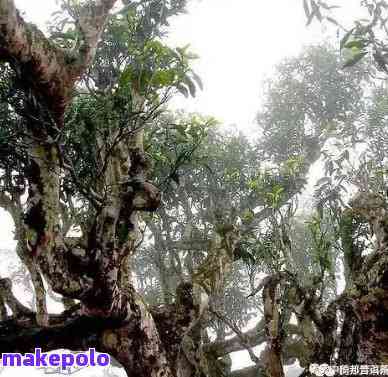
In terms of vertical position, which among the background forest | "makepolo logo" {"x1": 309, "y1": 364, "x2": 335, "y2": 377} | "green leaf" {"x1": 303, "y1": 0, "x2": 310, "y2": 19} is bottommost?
"makepolo logo" {"x1": 309, "y1": 364, "x2": 335, "y2": 377}

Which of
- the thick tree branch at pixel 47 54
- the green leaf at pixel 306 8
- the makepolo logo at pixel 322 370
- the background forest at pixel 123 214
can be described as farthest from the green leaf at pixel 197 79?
the makepolo logo at pixel 322 370

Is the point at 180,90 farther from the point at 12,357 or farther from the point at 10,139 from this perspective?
the point at 12,357

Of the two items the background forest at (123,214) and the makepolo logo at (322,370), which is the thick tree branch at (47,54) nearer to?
the background forest at (123,214)

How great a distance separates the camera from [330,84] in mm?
15203

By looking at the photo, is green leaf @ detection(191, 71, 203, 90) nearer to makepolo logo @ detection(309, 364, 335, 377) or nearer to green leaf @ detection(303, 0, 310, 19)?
green leaf @ detection(303, 0, 310, 19)

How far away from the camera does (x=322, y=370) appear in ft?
19.1

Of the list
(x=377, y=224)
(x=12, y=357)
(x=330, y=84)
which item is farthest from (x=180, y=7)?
(x=330, y=84)

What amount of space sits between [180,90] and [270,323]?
410cm

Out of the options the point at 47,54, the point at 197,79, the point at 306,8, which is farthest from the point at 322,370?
the point at 47,54

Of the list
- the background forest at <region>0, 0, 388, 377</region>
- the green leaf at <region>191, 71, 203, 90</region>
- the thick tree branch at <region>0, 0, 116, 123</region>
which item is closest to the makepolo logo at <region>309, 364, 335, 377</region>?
the background forest at <region>0, 0, 388, 377</region>

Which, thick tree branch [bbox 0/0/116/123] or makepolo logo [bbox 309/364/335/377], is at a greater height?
thick tree branch [bbox 0/0/116/123]

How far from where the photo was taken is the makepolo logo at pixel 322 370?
5591mm

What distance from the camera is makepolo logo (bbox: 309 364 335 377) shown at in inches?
220

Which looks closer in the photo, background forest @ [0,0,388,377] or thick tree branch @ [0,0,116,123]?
thick tree branch @ [0,0,116,123]
